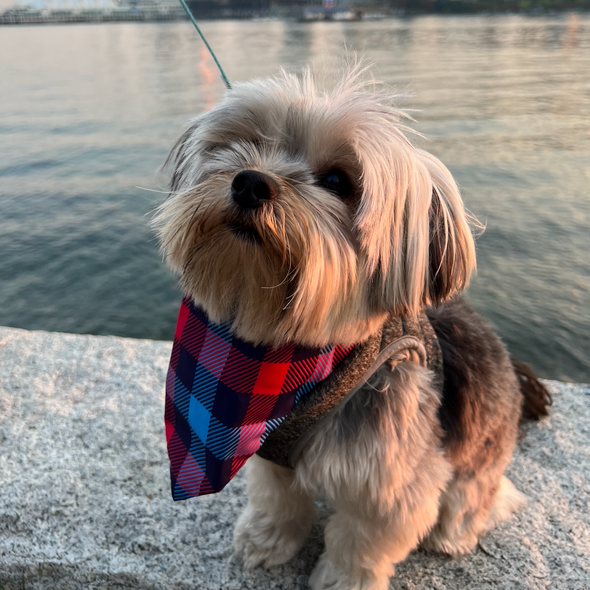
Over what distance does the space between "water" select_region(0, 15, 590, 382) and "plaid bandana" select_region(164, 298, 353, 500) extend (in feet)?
4.38

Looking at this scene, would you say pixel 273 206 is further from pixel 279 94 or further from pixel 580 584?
pixel 580 584

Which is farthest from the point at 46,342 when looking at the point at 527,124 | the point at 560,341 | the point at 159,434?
the point at 527,124

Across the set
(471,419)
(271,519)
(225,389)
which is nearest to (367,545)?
(271,519)

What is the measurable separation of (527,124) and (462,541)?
1241 centimetres

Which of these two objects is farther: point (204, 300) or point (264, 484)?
point (264, 484)

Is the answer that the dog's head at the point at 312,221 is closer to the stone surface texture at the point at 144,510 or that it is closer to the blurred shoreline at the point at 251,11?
the stone surface texture at the point at 144,510

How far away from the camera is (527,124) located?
501 inches

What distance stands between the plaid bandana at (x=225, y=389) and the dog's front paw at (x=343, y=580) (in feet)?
2.29

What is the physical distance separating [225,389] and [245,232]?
2.22ft

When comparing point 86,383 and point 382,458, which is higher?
point 382,458

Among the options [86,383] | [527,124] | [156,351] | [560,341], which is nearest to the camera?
[86,383]

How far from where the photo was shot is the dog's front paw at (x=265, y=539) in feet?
8.36

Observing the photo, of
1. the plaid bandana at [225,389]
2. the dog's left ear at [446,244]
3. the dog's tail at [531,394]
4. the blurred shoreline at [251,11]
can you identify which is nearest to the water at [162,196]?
the dog's left ear at [446,244]

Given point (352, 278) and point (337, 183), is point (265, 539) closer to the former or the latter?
point (352, 278)
